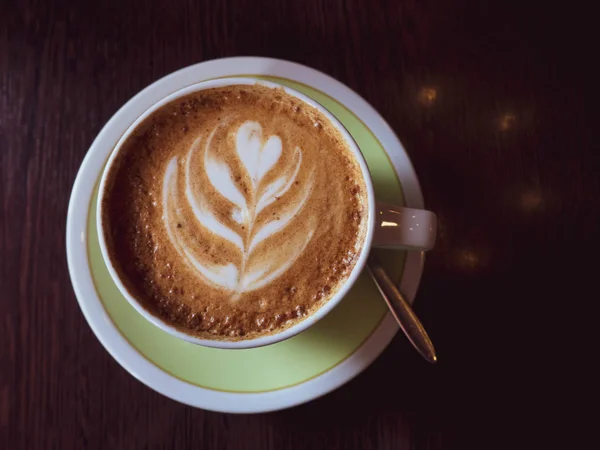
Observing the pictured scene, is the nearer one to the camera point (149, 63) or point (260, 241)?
point (260, 241)

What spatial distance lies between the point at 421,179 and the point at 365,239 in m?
0.41

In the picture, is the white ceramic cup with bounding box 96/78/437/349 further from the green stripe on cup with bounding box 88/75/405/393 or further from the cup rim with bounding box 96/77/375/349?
the green stripe on cup with bounding box 88/75/405/393

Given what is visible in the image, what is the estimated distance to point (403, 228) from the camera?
96 cm

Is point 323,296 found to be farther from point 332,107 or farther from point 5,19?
point 5,19

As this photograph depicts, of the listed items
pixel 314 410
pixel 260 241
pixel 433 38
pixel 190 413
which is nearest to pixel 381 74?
pixel 433 38

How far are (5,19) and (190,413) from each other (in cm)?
107

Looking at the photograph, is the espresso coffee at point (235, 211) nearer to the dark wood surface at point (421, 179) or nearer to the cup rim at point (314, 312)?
the cup rim at point (314, 312)

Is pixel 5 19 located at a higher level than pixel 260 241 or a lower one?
higher

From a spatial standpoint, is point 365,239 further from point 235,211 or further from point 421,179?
point 421,179

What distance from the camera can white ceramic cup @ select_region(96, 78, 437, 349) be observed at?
918mm

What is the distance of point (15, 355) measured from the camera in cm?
120

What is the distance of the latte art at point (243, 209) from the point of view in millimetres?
993

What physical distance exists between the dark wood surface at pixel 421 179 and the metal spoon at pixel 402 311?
0.16 meters

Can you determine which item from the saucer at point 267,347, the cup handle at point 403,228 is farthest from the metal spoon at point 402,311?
the cup handle at point 403,228
